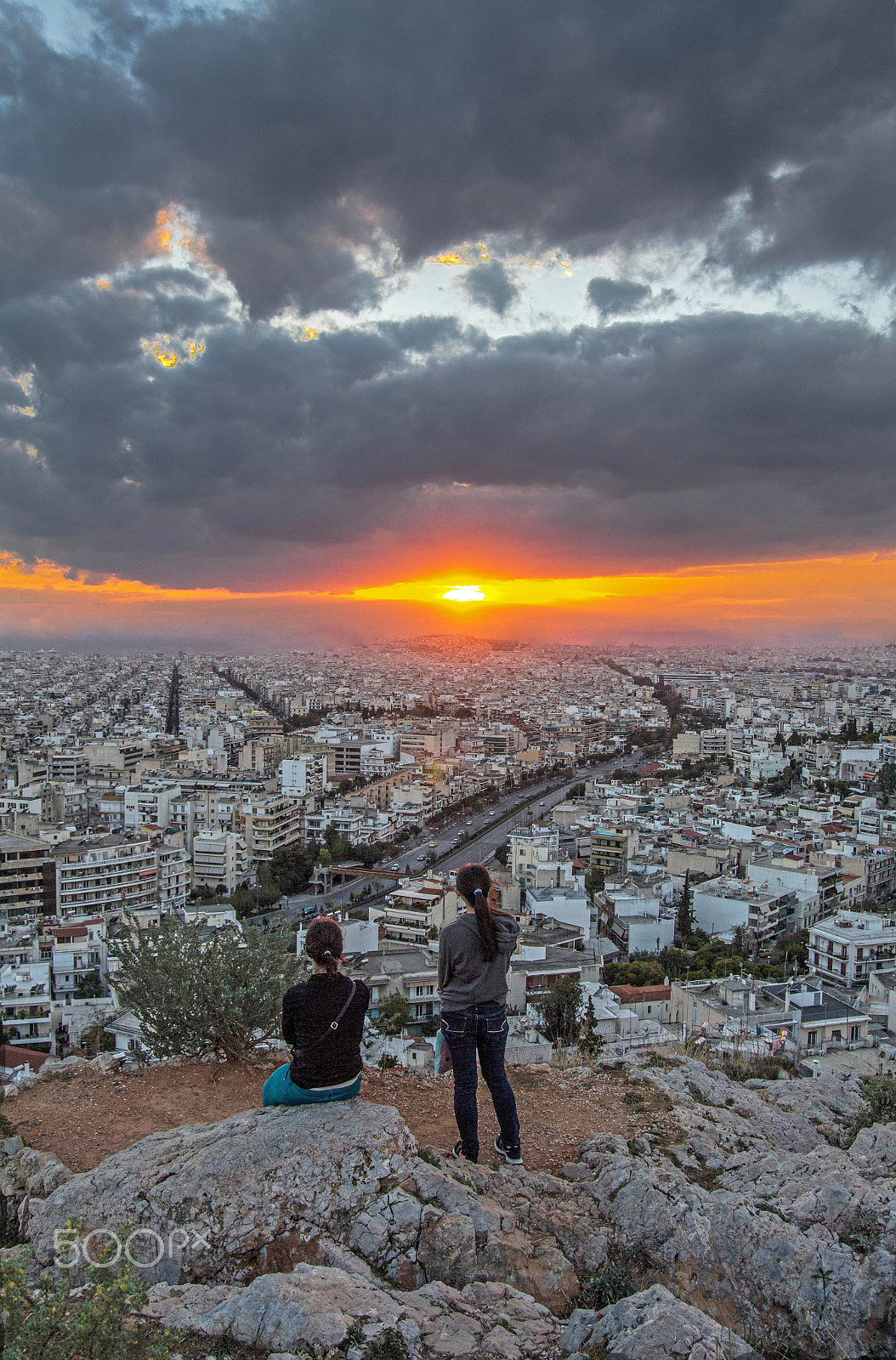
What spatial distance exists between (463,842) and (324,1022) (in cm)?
2640

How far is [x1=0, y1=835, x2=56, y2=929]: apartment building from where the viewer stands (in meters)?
20.9

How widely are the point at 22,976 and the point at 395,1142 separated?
539 inches

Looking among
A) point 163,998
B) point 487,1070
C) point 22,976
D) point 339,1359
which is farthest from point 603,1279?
point 22,976

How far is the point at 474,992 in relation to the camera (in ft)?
9.75

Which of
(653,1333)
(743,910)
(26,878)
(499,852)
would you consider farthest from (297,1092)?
(499,852)

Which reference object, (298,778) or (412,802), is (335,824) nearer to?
(412,802)

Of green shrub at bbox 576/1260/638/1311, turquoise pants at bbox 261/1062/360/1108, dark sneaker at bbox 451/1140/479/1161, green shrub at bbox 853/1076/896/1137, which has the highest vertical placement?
turquoise pants at bbox 261/1062/360/1108

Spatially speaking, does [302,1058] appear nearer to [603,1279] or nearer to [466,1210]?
[466,1210]

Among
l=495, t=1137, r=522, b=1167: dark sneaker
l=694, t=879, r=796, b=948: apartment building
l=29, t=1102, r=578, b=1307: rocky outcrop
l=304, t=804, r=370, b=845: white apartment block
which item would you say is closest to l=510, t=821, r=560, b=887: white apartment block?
l=694, t=879, r=796, b=948: apartment building

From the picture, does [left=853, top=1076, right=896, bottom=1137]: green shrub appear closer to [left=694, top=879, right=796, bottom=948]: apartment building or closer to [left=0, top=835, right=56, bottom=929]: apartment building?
[left=694, top=879, right=796, bottom=948]: apartment building

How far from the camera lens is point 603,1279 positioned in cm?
274

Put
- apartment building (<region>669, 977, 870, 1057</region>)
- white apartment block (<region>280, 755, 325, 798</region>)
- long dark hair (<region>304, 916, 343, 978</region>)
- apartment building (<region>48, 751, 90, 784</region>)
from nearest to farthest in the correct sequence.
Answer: long dark hair (<region>304, 916, 343, 978</region>) → apartment building (<region>669, 977, 870, 1057</region>) → white apartment block (<region>280, 755, 325, 798</region>) → apartment building (<region>48, 751, 90, 784</region>)

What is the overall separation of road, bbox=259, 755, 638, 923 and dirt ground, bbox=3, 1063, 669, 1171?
44.2ft

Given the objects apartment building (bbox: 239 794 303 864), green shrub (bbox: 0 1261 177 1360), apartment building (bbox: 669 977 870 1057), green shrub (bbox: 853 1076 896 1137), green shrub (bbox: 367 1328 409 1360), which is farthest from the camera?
apartment building (bbox: 239 794 303 864)
